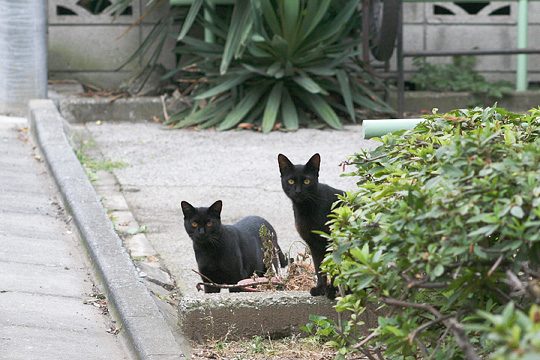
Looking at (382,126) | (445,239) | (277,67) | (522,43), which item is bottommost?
(445,239)

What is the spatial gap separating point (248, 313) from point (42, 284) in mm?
1107

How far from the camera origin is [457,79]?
10.7 m

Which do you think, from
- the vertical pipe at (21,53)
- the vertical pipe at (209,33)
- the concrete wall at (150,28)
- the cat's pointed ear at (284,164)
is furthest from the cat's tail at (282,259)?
the concrete wall at (150,28)

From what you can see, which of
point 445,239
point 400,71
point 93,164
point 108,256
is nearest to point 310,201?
point 108,256

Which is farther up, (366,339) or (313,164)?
(313,164)

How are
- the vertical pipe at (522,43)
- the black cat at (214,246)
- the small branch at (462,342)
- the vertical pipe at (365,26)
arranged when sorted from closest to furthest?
the small branch at (462,342), the black cat at (214,246), the vertical pipe at (365,26), the vertical pipe at (522,43)

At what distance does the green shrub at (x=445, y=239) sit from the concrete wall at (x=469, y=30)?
7.40 meters

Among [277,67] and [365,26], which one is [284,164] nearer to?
[277,67]

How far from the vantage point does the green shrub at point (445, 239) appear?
2908 millimetres

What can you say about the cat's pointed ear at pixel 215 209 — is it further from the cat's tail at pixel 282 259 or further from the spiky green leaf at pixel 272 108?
the spiky green leaf at pixel 272 108

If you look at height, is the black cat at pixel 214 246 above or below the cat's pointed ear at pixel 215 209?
below

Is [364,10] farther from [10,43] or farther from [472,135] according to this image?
[472,135]

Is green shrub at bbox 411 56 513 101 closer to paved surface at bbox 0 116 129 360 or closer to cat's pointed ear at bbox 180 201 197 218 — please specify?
paved surface at bbox 0 116 129 360

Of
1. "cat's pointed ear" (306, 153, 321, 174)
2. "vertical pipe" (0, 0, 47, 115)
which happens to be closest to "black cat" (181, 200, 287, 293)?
"cat's pointed ear" (306, 153, 321, 174)
